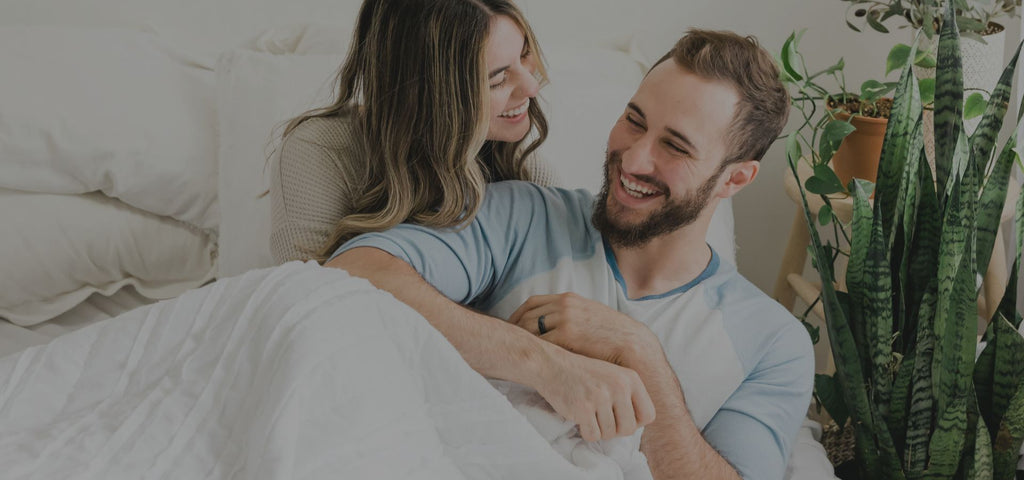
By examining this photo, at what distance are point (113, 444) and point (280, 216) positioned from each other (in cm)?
56

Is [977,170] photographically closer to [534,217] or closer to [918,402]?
[918,402]

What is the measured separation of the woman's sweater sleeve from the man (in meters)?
0.13

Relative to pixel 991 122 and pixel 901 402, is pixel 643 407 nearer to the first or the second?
pixel 901 402

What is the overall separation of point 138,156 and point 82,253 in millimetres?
198

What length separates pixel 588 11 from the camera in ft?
7.04

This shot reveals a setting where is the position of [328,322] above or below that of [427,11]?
below

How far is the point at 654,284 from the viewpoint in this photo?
4.40 ft

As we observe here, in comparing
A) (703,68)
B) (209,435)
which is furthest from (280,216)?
(703,68)

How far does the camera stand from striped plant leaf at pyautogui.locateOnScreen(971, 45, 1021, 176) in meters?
1.21

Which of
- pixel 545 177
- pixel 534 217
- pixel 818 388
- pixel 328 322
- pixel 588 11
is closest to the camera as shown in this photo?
pixel 328 322

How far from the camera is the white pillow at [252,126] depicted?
5.47 feet

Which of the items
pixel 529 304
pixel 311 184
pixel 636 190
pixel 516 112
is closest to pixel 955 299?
pixel 636 190

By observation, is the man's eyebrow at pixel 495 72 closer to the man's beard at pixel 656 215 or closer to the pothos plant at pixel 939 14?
the man's beard at pixel 656 215

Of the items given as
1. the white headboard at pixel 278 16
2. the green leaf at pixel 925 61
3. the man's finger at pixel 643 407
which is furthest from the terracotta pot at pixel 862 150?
the man's finger at pixel 643 407
